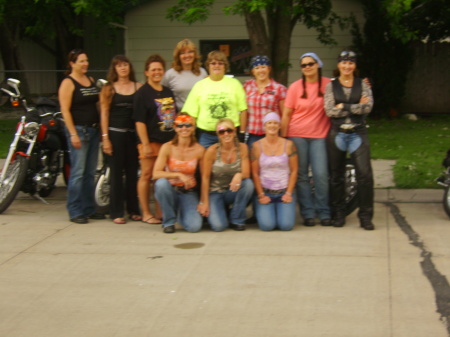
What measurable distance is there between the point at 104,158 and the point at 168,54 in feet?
30.5

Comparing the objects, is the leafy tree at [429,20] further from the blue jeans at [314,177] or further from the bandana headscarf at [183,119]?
the bandana headscarf at [183,119]

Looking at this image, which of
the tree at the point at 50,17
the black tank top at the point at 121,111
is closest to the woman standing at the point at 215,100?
the black tank top at the point at 121,111

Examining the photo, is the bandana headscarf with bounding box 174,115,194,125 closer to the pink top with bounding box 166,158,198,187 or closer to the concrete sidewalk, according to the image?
the pink top with bounding box 166,158,198,187

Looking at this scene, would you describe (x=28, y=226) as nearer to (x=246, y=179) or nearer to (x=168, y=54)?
(x=246, y=179)

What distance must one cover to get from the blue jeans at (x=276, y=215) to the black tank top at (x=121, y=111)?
5.31 ft

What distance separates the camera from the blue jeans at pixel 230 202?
25.2 feet

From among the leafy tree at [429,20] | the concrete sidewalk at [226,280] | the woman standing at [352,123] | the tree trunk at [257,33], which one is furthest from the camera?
the leafy tree at [429,20]

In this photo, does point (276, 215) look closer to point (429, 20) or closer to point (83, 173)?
point (83, 173)

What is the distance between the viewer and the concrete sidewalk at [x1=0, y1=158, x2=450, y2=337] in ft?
16.8

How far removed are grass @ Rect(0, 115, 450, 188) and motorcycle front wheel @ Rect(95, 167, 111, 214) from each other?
11.7 ft

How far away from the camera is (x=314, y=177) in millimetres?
7891

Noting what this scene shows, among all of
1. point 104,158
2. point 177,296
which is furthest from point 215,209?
point 177,296

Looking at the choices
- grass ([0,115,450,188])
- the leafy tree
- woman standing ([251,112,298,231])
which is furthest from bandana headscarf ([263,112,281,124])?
the leafy tree

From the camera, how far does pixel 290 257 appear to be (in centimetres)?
668
